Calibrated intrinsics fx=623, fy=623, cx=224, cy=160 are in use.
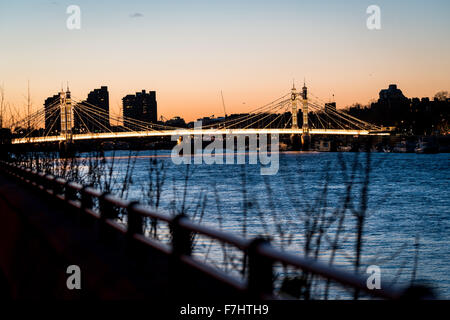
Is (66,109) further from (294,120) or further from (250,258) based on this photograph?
(250,258)

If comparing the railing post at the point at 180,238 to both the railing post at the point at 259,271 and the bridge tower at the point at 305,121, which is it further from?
the bridge tower at the point at 305,121

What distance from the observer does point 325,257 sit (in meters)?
15.6

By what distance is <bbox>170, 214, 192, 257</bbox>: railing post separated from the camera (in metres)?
4.50

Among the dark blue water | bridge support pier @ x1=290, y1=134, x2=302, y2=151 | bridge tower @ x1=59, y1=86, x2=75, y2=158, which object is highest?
bridge tower @ x1=59, y1=86, x2=75, y2=158

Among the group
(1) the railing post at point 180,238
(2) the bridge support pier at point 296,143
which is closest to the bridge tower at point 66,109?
(2) the bridge support pier at point 296,143

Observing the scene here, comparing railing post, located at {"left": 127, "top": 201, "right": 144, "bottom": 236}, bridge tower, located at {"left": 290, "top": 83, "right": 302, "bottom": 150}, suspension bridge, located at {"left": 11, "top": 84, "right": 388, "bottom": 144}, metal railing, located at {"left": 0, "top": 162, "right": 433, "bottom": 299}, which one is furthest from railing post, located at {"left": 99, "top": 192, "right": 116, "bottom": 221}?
bridge tower, located at {"left": 290, "top": 83, "right": 302, "bottom": 150}

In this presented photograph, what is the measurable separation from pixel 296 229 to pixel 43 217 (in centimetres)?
1224

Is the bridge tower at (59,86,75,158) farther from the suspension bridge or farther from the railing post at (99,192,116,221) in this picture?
the railing post at (99,192,116,221)

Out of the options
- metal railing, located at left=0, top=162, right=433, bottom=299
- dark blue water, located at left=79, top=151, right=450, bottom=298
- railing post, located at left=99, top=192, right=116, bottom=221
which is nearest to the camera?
metal railing, located at left=0, top=162, right=433, bottom=299

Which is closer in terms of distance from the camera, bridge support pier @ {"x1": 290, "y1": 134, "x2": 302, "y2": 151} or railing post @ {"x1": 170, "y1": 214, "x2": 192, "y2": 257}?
railing post @ {"x1": 170, "y1": 214, "x2": 192, "y2": 257}

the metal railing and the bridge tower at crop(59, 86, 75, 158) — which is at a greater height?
the bridge tower at crop(59, 86, 75, 158)

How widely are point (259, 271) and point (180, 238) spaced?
3.98ft

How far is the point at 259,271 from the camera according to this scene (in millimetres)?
3436

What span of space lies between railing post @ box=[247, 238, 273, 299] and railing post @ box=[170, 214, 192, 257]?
1.08 m
